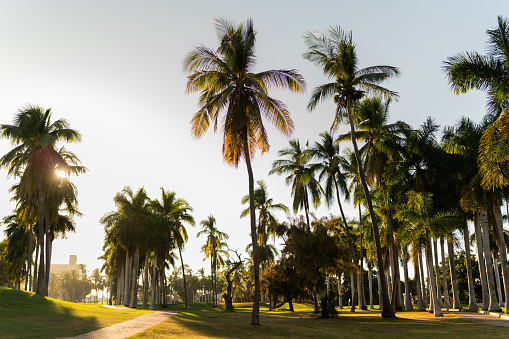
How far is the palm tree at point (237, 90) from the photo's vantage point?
20766 mm

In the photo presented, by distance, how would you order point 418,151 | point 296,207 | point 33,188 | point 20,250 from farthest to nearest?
point 20,250
point 296,207
point 33,188
point 418,151

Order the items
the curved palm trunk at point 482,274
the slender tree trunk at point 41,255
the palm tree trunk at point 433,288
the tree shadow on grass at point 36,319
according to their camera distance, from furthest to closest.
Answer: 1. the slender tree trunk at point 41,255
2. the curved palm trunk at point 482,274
3. the palm tree trunk at point 433,288
4. the tree shadow on grass at point 36,319

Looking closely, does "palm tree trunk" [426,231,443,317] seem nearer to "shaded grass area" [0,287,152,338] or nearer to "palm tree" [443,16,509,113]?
"palm tree" [443,16,509,113]

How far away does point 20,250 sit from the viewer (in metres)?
54.7

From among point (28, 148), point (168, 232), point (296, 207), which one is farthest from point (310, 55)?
point (168, 232)

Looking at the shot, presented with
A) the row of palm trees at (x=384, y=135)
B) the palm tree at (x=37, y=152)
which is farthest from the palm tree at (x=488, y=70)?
the palm tree at (x=37, y=152)

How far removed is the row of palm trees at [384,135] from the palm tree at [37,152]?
1633cm

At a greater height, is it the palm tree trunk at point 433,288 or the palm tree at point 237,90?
the palm tree at point 237,90

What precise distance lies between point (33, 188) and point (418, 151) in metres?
31.1

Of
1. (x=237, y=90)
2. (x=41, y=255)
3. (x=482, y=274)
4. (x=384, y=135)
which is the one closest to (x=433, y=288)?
(x=482, y=274)

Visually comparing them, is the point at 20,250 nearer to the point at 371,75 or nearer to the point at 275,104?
the point at 275,104

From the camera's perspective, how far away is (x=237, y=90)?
69.1 feet

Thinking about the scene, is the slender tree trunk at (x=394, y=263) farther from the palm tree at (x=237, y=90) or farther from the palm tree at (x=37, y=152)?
the palm tree at (x=37, y=152)

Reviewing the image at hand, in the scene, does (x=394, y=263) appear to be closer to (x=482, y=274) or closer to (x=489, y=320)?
(x=482, y=274)
